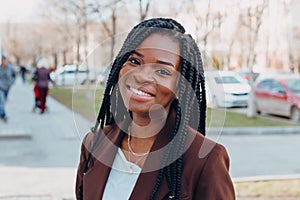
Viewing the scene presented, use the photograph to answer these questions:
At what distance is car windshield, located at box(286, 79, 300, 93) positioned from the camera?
15.1 meters

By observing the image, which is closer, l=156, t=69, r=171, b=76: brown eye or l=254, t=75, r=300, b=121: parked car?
l=156, t=69, r=171, b=76: brown eye

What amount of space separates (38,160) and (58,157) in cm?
47

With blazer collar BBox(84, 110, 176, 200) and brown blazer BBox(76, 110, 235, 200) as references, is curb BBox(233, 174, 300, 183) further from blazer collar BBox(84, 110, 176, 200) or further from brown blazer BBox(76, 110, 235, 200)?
brown blazer BBox(76, 110, 235, 200)

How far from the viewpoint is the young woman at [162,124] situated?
147cm

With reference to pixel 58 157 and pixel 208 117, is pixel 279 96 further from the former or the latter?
pixel 208 117

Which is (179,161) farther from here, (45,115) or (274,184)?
(45,115)

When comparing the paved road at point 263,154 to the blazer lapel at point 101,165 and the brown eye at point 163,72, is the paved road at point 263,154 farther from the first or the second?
the brown eye at point 163,72

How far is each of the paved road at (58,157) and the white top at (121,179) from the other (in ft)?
14.6

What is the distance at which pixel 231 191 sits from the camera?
150cm

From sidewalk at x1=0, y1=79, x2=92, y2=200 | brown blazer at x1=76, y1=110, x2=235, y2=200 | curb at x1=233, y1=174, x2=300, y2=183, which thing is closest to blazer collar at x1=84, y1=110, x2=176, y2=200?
brown blazer at x1=76, y1=110, x2=235, y2=200

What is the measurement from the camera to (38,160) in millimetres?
8555

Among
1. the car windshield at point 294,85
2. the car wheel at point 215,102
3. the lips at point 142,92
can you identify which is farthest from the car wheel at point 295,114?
the lips at point 142,92

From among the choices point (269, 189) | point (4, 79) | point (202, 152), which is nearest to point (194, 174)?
point (202, 152)

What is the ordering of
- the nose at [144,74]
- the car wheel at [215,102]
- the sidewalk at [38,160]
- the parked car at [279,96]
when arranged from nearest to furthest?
the nose at [144,74] < the car wheel at [215,102] < the sidewalk at [38,160] < the parked car at [279,96]
